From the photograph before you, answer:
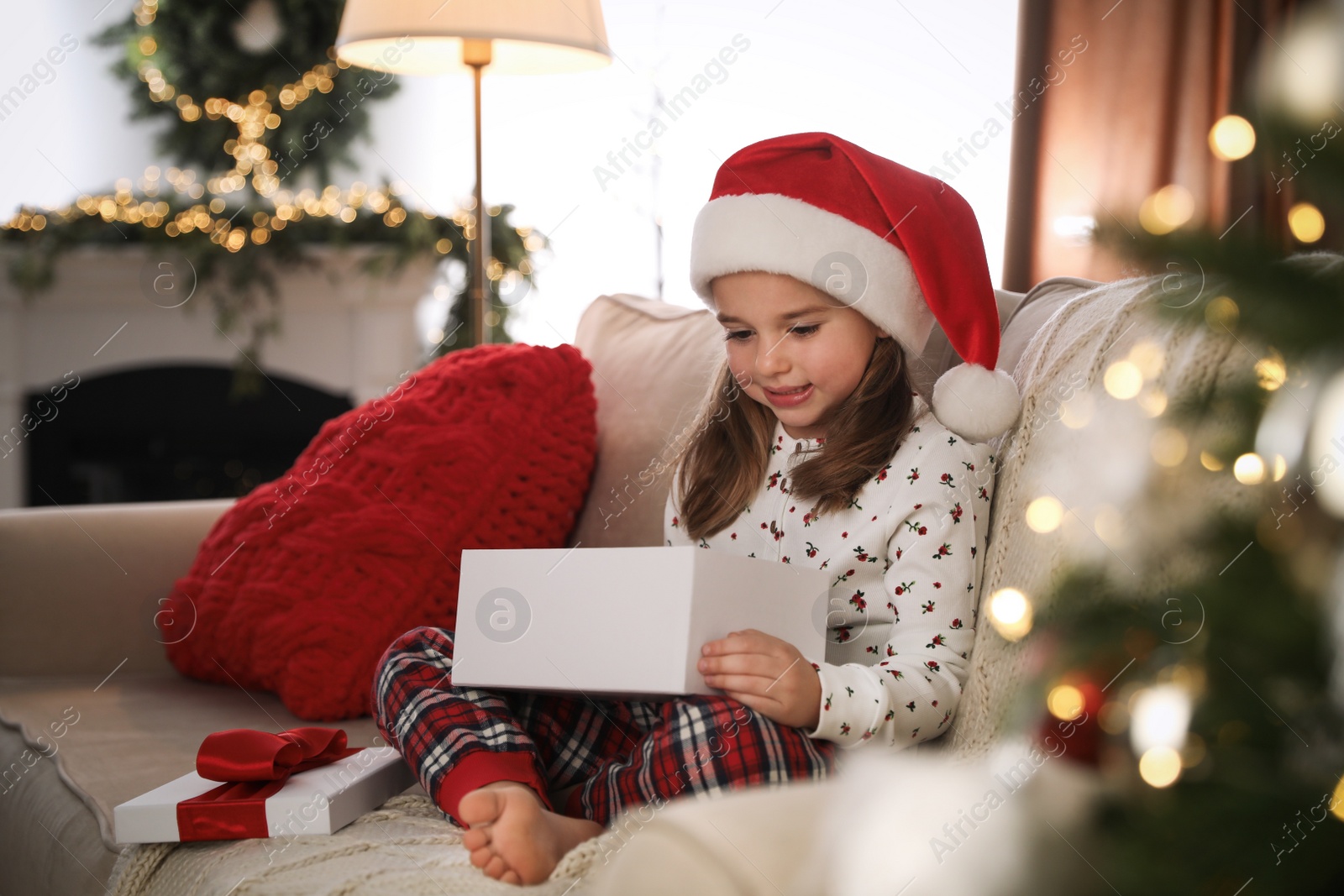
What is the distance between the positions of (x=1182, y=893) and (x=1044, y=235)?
3.00 m

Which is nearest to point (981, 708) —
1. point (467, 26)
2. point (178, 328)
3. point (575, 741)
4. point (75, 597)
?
point (575, 741)

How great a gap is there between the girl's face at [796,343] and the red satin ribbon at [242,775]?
0.55 meters

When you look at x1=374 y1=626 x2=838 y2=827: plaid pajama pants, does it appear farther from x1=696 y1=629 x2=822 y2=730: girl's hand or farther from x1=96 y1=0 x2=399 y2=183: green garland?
x1=96 y1=0 x2=399 y2=183: green garland

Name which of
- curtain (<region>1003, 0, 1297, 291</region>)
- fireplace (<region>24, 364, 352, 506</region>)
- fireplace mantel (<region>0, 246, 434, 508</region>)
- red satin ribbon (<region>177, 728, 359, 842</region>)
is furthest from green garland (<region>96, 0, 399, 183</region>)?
red satin ribbon (<region>177, 728, 359, 842</region>)

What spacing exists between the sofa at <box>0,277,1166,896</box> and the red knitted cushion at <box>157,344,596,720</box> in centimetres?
5

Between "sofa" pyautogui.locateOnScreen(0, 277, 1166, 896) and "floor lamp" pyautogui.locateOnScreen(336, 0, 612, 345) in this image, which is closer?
"sofa" pyautogui.locateOnScreen(0, 277, 1166, 896)

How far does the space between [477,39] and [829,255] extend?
0.98m

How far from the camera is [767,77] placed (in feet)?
9.54

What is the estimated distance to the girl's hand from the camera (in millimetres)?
828

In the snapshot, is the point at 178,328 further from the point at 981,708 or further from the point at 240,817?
the point at 981,708

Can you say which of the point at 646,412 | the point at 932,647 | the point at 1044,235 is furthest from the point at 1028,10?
the point at 932,647

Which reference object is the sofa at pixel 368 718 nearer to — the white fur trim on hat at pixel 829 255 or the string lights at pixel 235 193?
the white fur trim on hat at pixel 829 255

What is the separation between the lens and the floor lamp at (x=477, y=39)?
5.65ft

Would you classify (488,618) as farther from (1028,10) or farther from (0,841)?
(1028,10)
